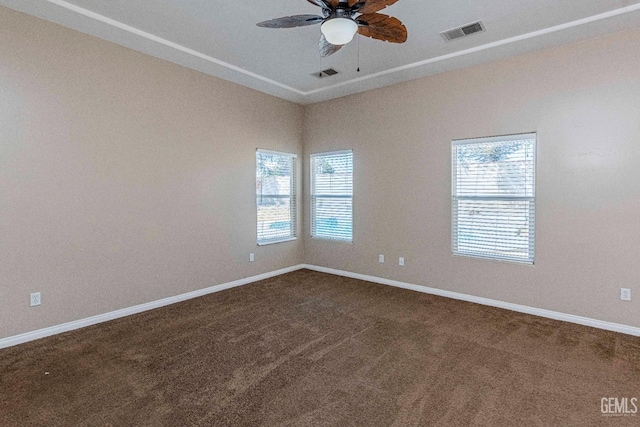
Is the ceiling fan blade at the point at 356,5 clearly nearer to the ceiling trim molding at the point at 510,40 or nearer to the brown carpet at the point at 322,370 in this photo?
the ceiling trim molding at the point at 510,40

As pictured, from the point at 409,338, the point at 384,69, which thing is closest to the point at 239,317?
the point at 409,338

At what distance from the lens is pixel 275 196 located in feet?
18.6

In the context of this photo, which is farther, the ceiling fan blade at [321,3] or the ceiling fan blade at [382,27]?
the ceiling fan blade at [382,27]

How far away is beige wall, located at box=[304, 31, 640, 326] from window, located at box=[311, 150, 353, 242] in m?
0.32

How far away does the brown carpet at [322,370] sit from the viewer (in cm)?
206

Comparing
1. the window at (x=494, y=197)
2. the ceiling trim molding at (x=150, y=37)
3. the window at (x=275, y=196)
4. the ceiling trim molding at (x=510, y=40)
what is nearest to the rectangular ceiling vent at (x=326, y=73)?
the ceiling trim molding at (x=510, y=40)

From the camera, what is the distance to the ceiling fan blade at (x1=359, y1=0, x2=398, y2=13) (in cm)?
216

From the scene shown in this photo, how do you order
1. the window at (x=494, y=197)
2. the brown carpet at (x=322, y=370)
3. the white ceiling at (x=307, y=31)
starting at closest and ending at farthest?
1. the brown carpet at (x=322, y=370)
2. the white ceiling at (x=307, y=31)
3. the window at (x=494, y=197)

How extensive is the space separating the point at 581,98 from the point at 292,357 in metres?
3.97

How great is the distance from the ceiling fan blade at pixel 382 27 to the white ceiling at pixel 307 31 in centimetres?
63

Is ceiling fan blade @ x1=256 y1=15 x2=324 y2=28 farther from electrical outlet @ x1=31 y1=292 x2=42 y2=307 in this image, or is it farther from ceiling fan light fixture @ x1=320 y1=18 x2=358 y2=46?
electrical outlet @ x1=31 y1=292 x2=42 y2=307

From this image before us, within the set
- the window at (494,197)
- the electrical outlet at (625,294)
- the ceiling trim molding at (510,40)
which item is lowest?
the electrical outlet at (625,294)

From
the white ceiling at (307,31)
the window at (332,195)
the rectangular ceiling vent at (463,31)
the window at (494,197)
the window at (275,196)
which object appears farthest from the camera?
the window at (332,195)

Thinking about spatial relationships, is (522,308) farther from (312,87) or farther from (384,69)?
(312,87)
